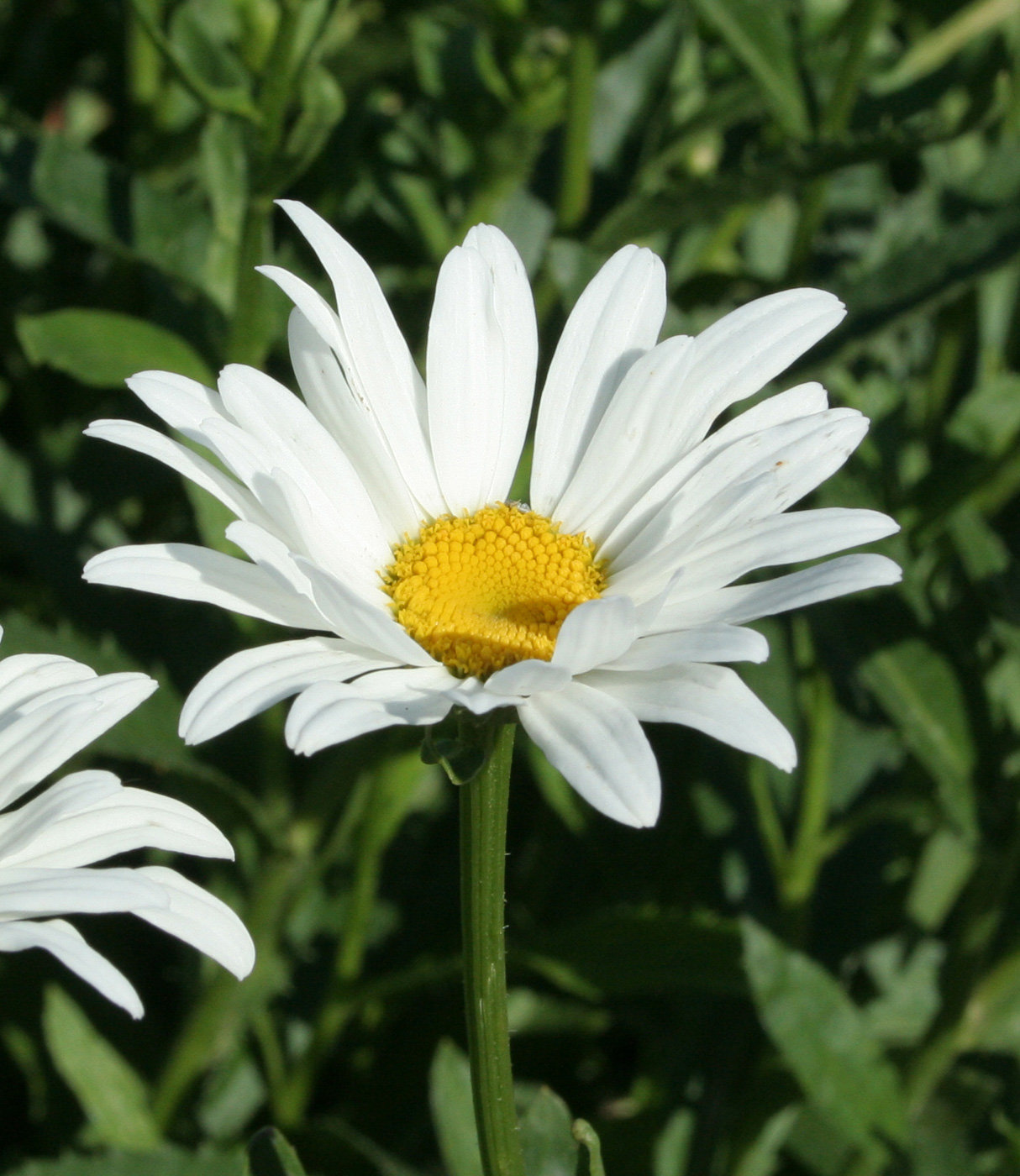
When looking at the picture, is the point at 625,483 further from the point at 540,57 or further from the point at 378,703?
the point at 540,57

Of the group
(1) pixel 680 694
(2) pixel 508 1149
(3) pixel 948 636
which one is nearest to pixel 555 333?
(3) pixel 948 636

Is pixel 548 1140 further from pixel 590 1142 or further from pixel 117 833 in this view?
Result: pixel 117 833

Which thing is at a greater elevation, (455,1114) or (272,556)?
(272,556)

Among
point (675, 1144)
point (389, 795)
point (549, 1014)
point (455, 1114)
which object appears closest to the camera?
point (455, 1114)

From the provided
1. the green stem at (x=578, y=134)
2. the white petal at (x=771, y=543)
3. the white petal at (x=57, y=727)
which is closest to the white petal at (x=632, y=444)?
the white petal at (x=771, y=543)

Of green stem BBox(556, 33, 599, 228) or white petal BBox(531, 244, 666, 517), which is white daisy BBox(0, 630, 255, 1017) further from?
green stem BBox(556, 33, 599, 228)

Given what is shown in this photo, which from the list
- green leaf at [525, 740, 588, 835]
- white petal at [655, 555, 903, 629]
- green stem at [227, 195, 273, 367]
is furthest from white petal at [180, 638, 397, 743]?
green leaf at [525, 740, 588, 835]

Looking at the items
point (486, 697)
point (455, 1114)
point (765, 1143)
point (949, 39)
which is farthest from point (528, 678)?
point (949, 39)

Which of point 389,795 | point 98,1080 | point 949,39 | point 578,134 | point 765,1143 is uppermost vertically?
point 949,39
